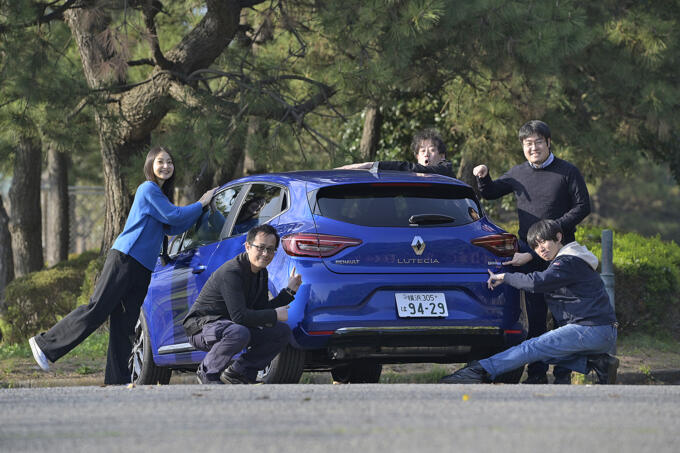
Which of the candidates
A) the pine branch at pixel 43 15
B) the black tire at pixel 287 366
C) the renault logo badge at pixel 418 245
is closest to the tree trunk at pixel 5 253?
the pine branch at pixel 43 15

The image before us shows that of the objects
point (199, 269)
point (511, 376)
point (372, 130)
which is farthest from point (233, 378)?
point (372, 130)

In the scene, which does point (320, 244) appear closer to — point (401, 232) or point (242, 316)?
point (401, 232)

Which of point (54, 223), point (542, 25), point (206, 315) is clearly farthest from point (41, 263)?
point (206, 315)

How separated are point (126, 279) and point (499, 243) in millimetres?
2781

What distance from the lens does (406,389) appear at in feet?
21.3

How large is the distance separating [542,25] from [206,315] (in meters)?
6.44

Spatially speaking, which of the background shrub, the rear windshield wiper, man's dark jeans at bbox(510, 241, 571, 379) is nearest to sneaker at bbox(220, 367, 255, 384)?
the rear windshield wiper

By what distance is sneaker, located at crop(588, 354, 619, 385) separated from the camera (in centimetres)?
766

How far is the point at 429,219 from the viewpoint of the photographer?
7.14 meters

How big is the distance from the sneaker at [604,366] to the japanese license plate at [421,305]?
1448 millimetres

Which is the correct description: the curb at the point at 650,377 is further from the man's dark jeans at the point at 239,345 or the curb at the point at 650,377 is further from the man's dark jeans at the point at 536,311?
the man's dark jeans at the point at 239,345

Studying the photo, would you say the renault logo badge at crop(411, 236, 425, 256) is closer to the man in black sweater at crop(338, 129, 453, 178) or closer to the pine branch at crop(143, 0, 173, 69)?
the man in black sweater at crop(338, 129, 453, 178)

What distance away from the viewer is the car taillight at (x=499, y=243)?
7.20 m

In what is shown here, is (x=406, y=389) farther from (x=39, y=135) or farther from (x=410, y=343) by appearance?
(x=39, y=135)
